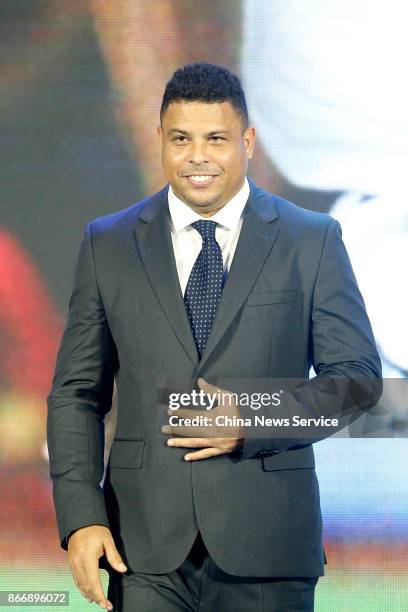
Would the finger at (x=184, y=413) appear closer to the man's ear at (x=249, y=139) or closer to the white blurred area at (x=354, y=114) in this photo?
the man's ear at (x=249, y=139)

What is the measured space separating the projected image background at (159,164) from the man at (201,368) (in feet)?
4.14

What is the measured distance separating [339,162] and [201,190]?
1.35 m

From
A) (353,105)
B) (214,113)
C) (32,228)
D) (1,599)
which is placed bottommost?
(1,599)

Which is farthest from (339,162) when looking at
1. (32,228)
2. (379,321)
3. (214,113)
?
(214,113)

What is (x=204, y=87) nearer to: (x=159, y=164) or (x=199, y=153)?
(x=199, y=153)

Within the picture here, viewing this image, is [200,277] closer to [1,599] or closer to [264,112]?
[264,112]

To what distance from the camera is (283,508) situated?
2.12 m

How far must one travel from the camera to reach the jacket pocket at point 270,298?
7.08 ft

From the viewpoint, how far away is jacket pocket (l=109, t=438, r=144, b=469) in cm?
214

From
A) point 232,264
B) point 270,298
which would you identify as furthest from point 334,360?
point 232,264

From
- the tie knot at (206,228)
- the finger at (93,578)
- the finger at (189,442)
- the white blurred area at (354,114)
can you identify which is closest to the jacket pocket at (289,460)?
the finger at (189,442)

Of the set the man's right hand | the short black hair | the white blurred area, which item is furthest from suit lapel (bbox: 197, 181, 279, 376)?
the white blurred area

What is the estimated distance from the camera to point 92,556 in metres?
2.04

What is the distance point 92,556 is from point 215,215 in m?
0.74
